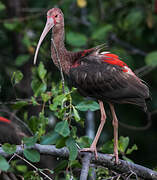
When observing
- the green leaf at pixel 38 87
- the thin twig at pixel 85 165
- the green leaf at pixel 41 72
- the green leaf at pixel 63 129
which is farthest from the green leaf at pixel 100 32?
the green leaf at pixel 63 129

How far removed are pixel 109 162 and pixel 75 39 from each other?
312 cm

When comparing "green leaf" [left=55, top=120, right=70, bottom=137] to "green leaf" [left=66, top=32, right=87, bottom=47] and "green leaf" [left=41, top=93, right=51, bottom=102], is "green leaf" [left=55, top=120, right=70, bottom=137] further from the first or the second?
"green leaf" [left=66, top=32, right=87, bottom=47]

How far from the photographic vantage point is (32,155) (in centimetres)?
397

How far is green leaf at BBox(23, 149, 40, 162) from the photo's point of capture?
394 cm

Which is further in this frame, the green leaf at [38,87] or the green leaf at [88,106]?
the green leaf at [38,87]

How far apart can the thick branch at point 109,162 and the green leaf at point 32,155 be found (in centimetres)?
12

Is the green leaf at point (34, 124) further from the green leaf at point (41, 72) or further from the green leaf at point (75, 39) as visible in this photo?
the green leaf at point (75, 39)

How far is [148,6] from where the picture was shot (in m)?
7.69

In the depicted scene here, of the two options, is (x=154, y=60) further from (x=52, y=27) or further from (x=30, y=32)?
(x=30, y=32)

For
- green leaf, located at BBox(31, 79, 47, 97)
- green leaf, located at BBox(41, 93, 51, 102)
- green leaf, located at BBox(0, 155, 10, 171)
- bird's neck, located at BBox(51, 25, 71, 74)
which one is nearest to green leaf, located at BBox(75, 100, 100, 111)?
green leaf, located at BBox(0, 155, 10, 171)

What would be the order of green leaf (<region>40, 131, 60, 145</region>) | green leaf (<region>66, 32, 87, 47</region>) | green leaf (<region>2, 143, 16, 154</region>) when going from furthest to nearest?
green leaf (<region>66, 32, 87, 47</region>), green leaf (<region>40, 131, 60, 145</region>), green leaf (<region>2, 143, 16, 154</region>)

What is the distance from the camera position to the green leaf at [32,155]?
12.9 feet

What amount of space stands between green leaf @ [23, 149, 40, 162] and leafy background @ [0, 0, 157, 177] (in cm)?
108

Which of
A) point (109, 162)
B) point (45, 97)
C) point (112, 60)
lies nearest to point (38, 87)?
point (45, 97)
